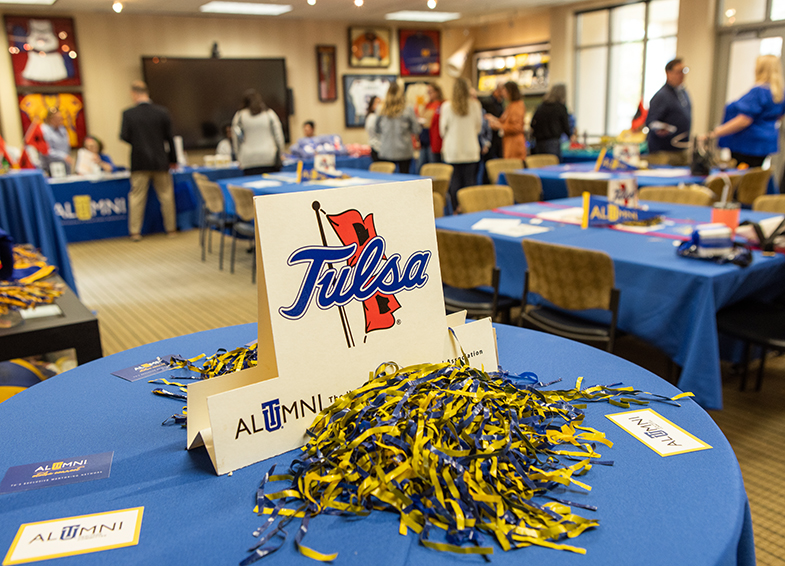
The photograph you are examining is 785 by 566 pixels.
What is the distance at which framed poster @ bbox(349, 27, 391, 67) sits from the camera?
12.2m

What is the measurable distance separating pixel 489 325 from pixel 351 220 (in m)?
0.35

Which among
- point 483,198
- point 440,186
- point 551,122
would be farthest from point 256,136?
point 551,122

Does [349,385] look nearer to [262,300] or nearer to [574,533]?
[262,300]

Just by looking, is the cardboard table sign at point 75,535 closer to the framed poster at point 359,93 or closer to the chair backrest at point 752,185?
the chair backrest at point 752,185

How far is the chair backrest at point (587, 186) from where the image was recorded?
4.55m

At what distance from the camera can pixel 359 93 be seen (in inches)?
489

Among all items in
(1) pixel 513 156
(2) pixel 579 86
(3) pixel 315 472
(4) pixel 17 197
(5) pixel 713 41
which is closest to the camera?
(3) pixel 315 472

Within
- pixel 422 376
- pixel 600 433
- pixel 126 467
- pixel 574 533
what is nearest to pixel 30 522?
pixel 126 467

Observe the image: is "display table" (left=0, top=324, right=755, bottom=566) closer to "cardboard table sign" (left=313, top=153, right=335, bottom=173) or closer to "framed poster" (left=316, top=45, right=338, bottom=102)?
"cardboard table sign" (left=313, top=153, right=335, bottom=173)

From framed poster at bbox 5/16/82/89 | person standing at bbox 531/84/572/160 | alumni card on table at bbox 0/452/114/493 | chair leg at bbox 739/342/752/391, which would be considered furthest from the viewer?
framed poster at bbox 5/16/82/89

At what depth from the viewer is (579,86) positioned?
11.7 meters

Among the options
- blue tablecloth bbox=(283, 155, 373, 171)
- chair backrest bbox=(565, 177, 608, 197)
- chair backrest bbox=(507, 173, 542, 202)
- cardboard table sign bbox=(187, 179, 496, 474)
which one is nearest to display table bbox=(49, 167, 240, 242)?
blue tablecloth bbox=(283, 155, 373, 171)

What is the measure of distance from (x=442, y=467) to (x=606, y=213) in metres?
2.63

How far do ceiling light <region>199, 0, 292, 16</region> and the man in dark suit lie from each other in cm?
303
